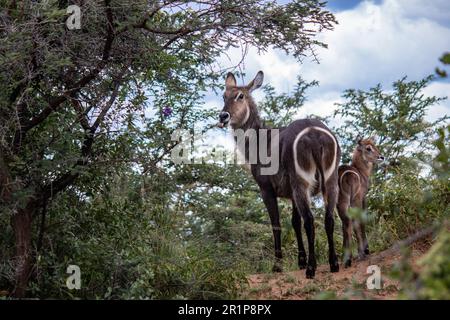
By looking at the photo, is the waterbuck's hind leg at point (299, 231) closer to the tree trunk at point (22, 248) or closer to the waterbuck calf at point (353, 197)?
the waterbuck calf at point (353, 197)

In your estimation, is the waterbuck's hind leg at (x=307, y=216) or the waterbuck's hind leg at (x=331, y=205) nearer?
the waterbuck's hind leg at (x=307, y=216)

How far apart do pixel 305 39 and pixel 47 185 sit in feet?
10.7

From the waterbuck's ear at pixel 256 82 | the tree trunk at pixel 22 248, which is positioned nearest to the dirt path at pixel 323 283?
the tree trunk at pixel 22 248

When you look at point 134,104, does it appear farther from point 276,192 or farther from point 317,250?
point 317,250

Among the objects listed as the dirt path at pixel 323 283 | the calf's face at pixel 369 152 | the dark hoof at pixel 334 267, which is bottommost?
the dirt path at pixel 323 283

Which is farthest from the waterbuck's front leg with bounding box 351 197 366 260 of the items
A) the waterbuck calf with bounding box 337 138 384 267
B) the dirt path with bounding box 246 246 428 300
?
the dirt path with bounding box 246 246 428 300

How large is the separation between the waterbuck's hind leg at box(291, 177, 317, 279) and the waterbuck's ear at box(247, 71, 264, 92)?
1908mm

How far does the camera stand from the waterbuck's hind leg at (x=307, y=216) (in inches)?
312

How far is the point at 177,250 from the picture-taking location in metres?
8.45

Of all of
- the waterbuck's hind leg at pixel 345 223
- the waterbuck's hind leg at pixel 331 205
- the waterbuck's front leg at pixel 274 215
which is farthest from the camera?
the waterbuck's front leg at pixel 274 215

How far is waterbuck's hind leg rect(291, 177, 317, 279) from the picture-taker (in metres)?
7.93

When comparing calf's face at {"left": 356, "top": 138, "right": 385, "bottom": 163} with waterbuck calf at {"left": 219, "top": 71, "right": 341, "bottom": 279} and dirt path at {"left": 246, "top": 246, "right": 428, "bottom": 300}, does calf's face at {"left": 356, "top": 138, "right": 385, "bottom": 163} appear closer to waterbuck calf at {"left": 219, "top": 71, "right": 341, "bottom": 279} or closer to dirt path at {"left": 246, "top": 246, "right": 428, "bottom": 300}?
waterbuck calf at {"left": 219, "top": 71, "right": 341, "bottom": 279}

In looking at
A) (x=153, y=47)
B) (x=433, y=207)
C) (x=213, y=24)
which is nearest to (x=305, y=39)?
(x=213, y=24)

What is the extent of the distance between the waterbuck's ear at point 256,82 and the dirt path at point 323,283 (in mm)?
2470
